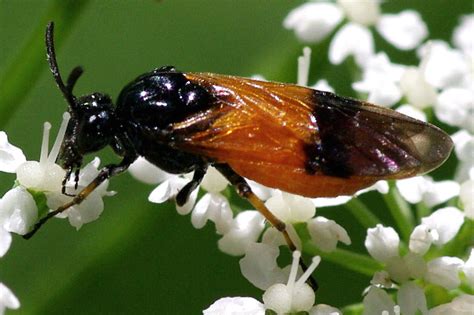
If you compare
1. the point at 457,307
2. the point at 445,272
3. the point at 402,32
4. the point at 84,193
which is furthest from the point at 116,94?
the point at 457,307

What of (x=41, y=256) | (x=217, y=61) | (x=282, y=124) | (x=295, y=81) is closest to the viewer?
(x=282, y=124)

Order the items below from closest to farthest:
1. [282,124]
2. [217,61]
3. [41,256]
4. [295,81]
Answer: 1. [282,124]
2. [295,81]
3. [41,256]
4. [217,61]

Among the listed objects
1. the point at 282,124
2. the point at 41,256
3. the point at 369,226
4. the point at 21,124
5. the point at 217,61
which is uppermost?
the point at 282,124

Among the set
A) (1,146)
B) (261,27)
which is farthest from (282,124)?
(261,27)

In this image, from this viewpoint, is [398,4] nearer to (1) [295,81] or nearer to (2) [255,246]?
(1) [295,81]

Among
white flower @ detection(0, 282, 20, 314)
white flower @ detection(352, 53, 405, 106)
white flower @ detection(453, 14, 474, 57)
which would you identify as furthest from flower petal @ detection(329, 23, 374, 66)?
white flower @ detection(0, 282, 20, 314)

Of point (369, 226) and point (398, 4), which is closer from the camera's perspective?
point (369, 226)

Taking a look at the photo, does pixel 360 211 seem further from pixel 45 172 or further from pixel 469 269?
pixel 45 172

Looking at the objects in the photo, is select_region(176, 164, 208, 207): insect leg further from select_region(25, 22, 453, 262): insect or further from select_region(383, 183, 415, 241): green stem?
select_region(383, 183, 415, 241): green stem
